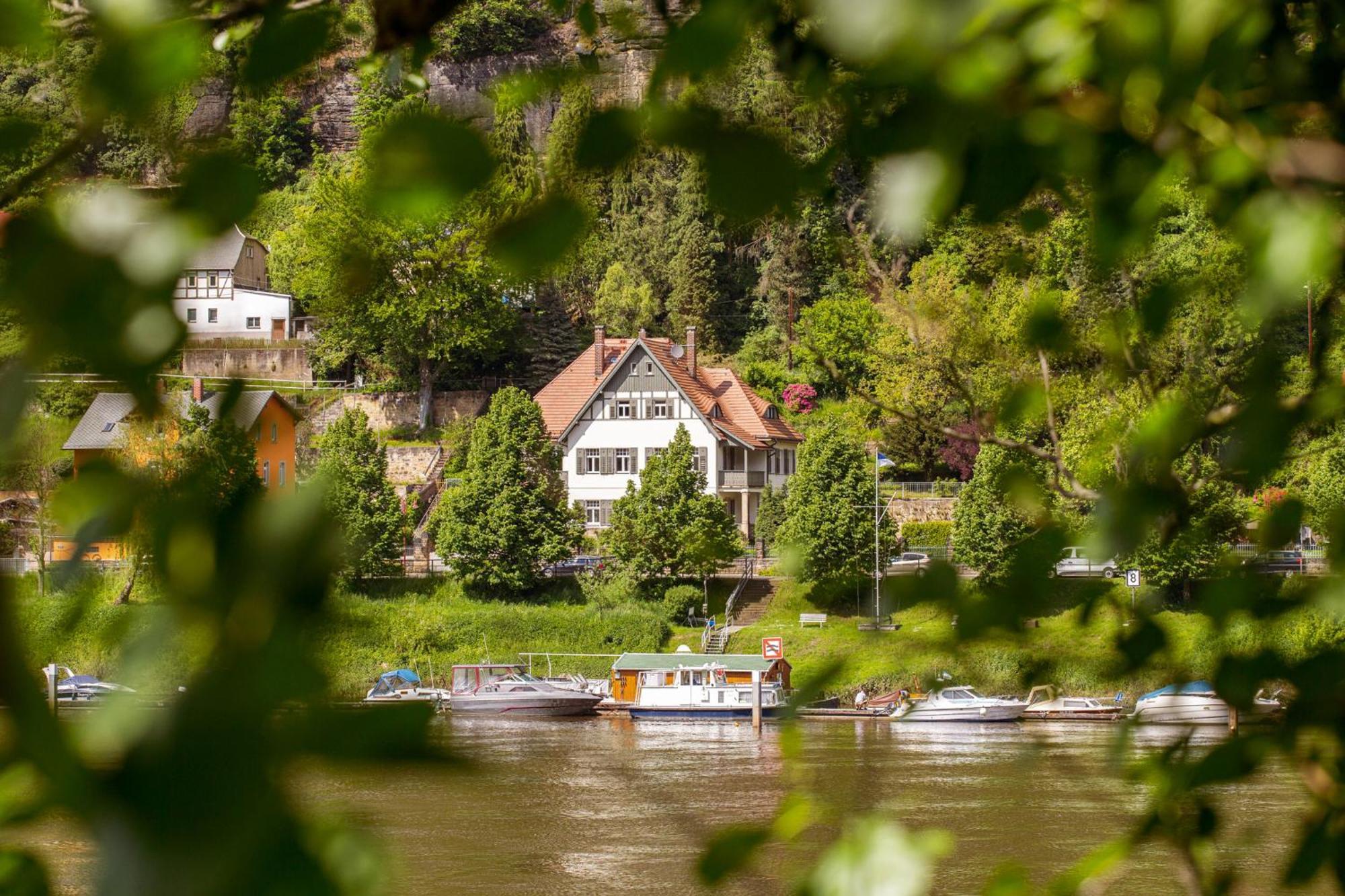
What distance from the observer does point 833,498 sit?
27.7 metres

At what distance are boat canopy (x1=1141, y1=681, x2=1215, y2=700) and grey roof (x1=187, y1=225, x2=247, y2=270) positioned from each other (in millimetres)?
951

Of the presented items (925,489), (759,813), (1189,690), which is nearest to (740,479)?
(925,489)

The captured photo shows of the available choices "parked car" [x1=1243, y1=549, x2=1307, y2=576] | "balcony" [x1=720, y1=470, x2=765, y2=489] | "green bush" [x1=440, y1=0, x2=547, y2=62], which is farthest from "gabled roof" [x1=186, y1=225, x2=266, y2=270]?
"balcony" [x1=720, y1=470, x2=765, y2=489]

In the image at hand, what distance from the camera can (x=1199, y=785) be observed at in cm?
108

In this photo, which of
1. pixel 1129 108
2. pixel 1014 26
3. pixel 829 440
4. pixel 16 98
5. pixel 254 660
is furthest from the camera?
pixel 829 440

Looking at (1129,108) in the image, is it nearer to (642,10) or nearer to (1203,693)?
(642,10)

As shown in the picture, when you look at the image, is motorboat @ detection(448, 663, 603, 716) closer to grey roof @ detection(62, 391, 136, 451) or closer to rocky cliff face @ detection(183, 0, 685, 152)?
rocky cliff face @ detection(183, 0, 685, 152)

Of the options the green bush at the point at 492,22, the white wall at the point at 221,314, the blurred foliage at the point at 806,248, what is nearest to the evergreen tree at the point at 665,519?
the green bush at the point at 492,22

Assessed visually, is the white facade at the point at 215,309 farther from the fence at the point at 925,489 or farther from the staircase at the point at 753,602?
the fence at the point at 925,489

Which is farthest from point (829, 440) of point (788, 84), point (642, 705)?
point (788, 84)

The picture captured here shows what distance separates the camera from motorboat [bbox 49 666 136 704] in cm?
37

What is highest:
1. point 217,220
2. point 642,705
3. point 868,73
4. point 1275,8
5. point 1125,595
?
point 1275,8

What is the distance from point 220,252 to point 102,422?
8 centimetres

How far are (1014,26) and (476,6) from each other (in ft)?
2.20
